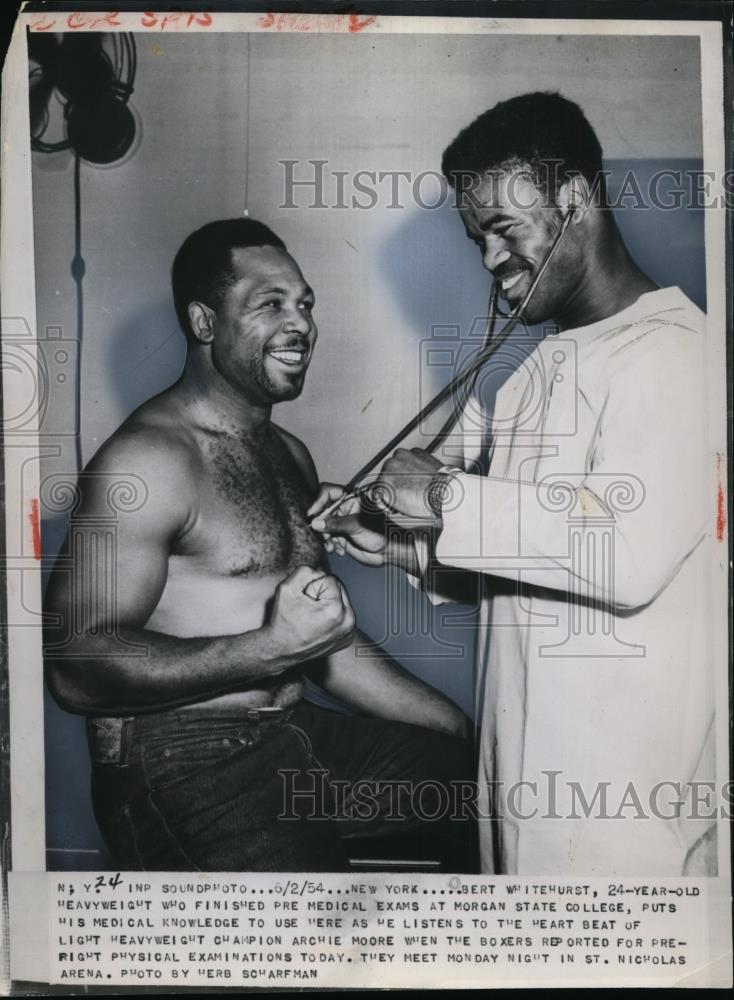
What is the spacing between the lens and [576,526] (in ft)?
7.75

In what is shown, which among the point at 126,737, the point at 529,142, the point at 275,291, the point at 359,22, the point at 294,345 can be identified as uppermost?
the point at 359,22

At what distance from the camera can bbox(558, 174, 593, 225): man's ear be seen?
93.7 inches

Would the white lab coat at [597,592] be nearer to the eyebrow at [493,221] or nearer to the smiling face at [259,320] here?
the eyebrow at [493,221]

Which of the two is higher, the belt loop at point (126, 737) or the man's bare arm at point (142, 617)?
the man's bare arm at point (142, 617)

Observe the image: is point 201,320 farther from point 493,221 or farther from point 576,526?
point 576,526

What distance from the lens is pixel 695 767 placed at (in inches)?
94.5

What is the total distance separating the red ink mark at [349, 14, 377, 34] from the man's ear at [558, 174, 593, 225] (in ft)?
1.67

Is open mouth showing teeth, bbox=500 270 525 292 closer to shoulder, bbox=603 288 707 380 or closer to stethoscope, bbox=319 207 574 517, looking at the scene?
stethoscope, bbox=319 207 574 517

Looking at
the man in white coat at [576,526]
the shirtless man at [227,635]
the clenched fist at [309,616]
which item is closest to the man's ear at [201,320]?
the shirtless man at [227,635]

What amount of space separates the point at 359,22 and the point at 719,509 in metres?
1.22

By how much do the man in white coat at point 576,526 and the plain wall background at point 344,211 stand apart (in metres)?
0.06

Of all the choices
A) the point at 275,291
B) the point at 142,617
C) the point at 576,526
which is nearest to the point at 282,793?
the point at 142,617

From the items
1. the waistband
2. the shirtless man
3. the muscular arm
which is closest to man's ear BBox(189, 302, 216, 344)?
the shirtless man

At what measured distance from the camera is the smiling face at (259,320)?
2.38 metres
